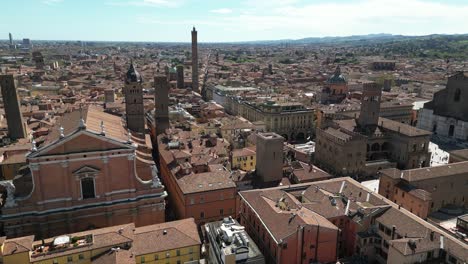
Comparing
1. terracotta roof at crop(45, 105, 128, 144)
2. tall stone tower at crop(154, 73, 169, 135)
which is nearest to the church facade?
tall stone tower at crop(154, 73, 169, 135)

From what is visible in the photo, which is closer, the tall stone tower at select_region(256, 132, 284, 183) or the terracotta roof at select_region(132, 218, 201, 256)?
the terracotta roof at select_region(132, 218, 201, 256)

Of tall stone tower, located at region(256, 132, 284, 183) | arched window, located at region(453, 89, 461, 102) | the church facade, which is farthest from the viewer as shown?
arched window, located at region(453, 89, 461, 102)

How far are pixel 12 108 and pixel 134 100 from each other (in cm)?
2875

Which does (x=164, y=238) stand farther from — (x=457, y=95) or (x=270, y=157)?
(x=457, y=95)

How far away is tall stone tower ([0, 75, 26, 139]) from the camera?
75.9m

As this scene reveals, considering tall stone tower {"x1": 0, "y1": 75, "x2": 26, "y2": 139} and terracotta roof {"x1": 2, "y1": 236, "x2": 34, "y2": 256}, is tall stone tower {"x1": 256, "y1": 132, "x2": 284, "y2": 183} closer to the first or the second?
terracotta roof {"x1": 2, "y1": 236, "x2": 34, "y2": 256}

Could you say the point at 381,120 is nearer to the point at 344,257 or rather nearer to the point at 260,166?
the point at 260,166

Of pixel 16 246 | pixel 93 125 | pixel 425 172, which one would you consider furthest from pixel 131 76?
pixel 425 172

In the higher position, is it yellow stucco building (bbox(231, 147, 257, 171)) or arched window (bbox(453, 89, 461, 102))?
arched window (bbox(453, 89, 461, 102))

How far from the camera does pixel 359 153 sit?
7831cm

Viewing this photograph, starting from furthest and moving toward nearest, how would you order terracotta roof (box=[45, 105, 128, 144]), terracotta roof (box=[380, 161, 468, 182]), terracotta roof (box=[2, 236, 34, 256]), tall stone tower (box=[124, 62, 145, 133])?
tall stone tower (box=[124, 62, 145, 133]), terracotta roof (box=[380, 161, 468, 182]), terracotta roof (box=[45, 105, 128, 144]), terracotta roof (box=[2, 236, 34, 256])

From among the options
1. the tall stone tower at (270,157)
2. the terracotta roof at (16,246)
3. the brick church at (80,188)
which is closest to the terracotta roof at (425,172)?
the tall stone tower at (270,157)

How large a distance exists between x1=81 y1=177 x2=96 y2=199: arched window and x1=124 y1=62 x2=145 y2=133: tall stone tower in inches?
883

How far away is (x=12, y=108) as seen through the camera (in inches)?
3073
